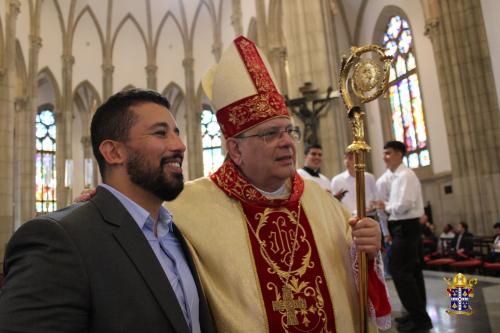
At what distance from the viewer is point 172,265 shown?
133 cm

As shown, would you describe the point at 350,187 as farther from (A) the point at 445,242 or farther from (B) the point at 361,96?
(A) the point at 445,242

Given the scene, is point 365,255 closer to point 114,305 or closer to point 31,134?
point 114,305

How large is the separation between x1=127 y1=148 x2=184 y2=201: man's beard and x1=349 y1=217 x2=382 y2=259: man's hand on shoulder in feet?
2.36

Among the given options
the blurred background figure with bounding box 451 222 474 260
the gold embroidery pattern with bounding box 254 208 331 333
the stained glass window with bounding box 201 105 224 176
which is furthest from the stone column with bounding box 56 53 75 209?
the gold embroidery pattern with bounding box 254 208 331 333

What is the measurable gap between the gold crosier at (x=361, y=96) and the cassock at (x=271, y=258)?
0.15 m

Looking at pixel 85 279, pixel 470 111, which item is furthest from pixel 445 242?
pixel 85 279

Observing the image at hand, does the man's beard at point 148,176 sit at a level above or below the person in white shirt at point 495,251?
above

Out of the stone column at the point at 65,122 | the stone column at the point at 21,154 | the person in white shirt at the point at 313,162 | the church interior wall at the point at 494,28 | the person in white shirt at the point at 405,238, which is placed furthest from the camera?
the stone column at the point at 65,122

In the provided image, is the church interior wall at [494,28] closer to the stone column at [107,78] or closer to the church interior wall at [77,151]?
the stone column at [107,78]

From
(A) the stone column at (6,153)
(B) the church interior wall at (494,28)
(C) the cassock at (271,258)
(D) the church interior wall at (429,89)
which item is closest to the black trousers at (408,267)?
(C) the cassock at (271,258)

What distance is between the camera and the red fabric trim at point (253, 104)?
75.0 inches

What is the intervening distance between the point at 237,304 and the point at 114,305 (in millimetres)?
698

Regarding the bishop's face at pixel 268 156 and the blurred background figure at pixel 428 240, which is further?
the blurred background figure at pixel 428 240

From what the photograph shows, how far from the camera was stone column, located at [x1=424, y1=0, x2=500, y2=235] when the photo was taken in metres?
10.6
